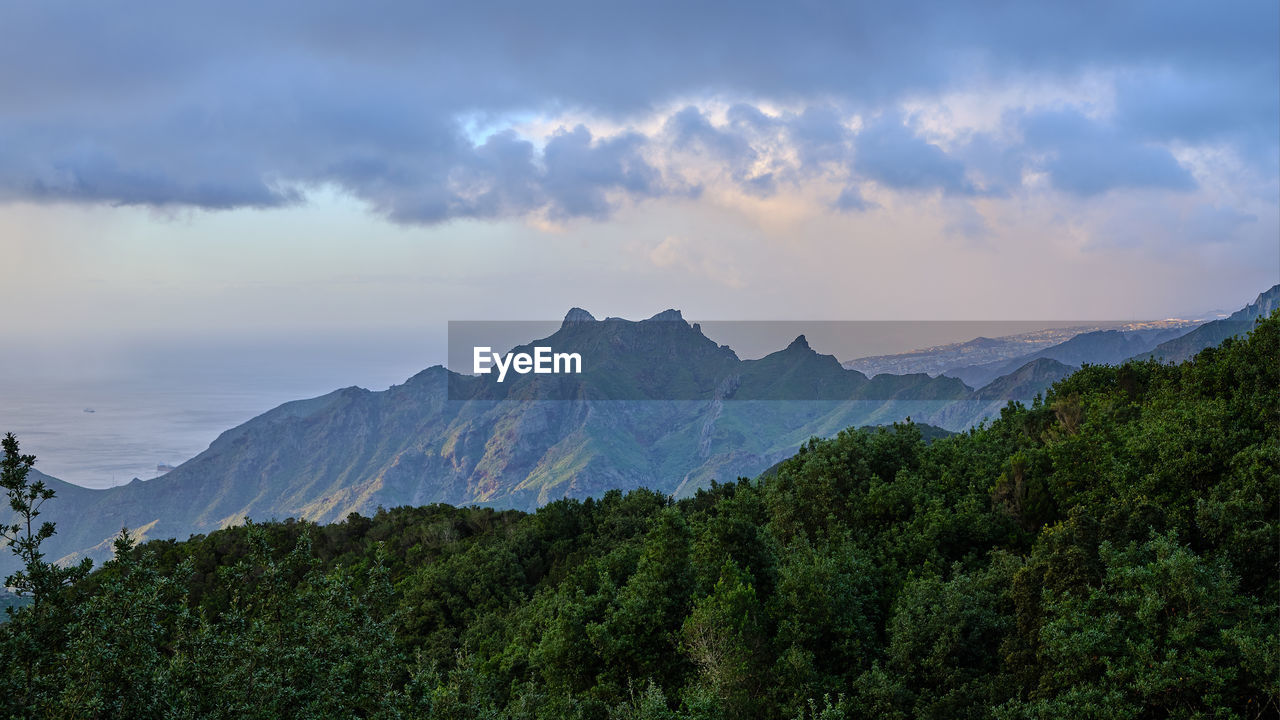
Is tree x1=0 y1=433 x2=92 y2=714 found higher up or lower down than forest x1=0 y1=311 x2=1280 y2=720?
higher up

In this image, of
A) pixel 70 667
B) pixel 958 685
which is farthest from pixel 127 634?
pixel 958 685

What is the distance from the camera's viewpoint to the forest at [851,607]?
635 inches

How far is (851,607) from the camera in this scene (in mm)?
32344

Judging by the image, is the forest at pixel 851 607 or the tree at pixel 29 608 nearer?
the tree at pixel 29 608

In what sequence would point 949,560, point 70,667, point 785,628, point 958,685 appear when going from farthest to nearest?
1. point 949,560
2. point 785,628
3. point 958,685
4. point 70,667

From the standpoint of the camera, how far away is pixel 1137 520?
32312 millimetres

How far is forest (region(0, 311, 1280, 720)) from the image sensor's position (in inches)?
635

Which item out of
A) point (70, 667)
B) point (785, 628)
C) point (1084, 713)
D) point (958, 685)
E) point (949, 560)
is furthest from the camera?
point (949, 560)

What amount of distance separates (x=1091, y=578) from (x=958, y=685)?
589 cm

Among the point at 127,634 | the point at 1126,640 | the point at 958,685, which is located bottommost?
the point at 958,685

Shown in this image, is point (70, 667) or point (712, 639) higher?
point (70, 667)

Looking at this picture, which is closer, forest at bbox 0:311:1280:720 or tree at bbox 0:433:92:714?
tree at bbox 0:433:92:714

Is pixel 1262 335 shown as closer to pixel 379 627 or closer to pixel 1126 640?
pixel 1126 640

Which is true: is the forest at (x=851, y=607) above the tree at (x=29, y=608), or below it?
A: below
